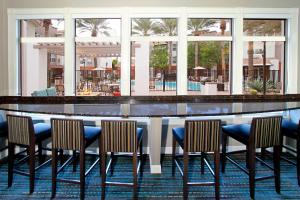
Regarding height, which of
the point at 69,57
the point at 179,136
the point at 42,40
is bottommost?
the point at 179,136

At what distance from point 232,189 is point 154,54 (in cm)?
237

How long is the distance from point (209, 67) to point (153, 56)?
924mm

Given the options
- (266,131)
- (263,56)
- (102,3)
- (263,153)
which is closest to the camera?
(266,131)

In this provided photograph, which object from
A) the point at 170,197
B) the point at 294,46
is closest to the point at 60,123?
the point at 170,197

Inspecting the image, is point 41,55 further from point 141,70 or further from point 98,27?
point 141,70

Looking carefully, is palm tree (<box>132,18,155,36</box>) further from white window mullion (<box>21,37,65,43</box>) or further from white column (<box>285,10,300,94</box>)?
white column (<box>285,10,300,94</box>)

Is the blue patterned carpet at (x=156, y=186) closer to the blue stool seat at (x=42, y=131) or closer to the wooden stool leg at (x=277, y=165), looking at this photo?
the wooden stool leg at (x=277, y=165)

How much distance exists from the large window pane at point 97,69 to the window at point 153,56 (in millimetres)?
289

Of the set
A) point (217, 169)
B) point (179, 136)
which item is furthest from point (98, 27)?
point (217, 169)

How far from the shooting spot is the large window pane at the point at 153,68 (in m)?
4.52

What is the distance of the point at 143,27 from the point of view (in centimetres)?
450

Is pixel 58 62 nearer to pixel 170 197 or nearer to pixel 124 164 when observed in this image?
pixel 124 164

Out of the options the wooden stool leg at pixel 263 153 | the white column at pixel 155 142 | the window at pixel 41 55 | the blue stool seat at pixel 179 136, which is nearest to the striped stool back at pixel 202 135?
the blue stool seat at pixel 179 136

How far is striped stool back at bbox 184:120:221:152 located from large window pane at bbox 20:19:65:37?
2.80 m
